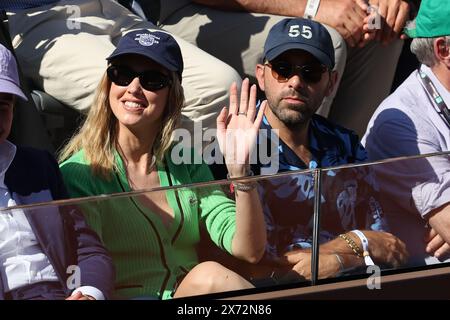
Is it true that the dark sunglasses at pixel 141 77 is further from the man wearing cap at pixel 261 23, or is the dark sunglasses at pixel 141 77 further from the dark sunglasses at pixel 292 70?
the man wearing cap at pixel 261 23

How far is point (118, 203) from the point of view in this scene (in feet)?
11.4

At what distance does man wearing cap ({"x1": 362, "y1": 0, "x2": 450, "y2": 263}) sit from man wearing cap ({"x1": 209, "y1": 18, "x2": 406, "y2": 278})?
0.14m

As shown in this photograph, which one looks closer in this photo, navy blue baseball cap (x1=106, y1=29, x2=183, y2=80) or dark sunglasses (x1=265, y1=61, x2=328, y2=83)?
navy blue baseball cap (x1=106, y1=29, x2=183, y2=80)

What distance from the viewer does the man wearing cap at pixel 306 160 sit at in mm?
3697

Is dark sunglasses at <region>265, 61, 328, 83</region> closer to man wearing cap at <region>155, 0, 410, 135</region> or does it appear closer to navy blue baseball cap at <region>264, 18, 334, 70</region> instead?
navy blue baseball cap at <region>264, 18, 334, 70</region>

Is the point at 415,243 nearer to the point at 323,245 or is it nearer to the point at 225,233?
the point at 323,245

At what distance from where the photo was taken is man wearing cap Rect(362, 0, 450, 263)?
4.00 metres

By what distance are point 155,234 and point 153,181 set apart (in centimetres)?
62

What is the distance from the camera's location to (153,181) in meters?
4.13

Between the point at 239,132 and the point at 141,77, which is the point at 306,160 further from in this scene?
the point at 141,77

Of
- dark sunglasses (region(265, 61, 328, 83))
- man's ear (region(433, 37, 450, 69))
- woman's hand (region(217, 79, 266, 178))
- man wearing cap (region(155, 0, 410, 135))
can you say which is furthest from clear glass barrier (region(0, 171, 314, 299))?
man wearing cap (region(155, 0, 410, 135))

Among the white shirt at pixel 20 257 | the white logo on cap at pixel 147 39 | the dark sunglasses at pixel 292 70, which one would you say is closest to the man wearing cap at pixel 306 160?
the dark sunglasses at pixel 292 70

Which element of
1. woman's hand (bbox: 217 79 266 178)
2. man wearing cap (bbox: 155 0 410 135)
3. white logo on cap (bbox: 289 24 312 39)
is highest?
man wearing cap (bbox: 155 0 410 135)
